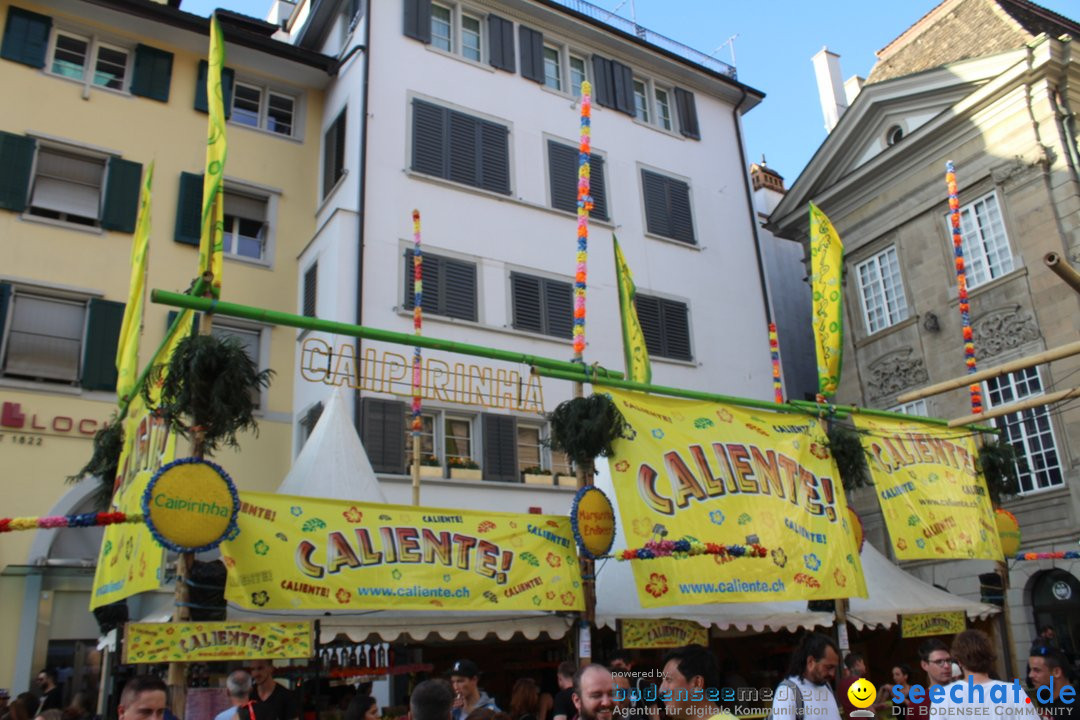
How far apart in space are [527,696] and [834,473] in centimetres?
552

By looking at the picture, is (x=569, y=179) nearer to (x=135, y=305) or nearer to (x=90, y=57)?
(x=90, y=57)

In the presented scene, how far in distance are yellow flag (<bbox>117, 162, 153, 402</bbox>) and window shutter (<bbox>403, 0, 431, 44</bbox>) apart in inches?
426

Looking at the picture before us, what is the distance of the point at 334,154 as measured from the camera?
61.6 ft

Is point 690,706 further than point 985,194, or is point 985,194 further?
point 985,194

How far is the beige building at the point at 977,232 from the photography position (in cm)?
1742

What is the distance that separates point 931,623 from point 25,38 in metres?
18.6

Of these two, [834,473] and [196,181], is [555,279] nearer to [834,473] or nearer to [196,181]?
[196,181]

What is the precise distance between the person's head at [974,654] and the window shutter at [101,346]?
14.7m

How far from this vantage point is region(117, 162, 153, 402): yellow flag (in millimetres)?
9109

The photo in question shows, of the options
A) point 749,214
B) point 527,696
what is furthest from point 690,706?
point 749,214

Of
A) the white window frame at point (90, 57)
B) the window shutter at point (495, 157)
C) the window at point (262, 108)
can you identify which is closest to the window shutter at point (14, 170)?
the white window frame at point (90, 57)

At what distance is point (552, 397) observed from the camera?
18.0 meters

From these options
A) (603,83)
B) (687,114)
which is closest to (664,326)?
(603,83)

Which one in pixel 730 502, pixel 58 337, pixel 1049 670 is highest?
pixel 58 337
